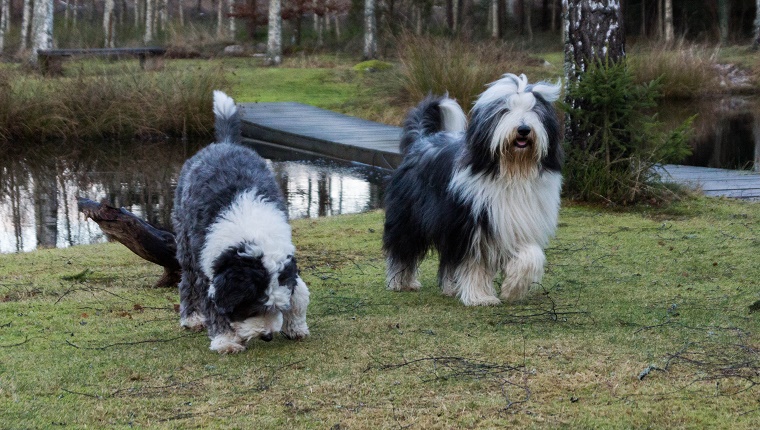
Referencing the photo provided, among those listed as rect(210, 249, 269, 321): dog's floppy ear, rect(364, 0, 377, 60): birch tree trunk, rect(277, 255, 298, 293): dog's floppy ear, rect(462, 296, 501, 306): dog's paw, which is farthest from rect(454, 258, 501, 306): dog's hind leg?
rect(364, 0, 377, 60): birch tree trunk

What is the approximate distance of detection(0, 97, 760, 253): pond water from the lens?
37.4 ft

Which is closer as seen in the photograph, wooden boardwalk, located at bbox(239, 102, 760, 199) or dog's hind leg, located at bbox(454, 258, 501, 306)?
dog's hind leg, located at bbox(454, 258, 501, 306)

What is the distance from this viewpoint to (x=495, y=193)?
6059mm

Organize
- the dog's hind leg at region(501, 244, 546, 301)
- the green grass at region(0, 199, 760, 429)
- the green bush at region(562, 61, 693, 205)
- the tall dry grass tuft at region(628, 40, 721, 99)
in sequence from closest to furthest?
the green grass at region(0, 199, 760, 429) < the dog's hind leg at region(501, 244, 546, 301) < the green bush at region(562, 61, 693, 205) < the tall dry grass tuft at region(628, 40, 721, 99)

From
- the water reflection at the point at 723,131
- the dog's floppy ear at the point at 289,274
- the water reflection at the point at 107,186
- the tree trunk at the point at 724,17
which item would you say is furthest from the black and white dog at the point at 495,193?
the tree trunk at the point at 724,17

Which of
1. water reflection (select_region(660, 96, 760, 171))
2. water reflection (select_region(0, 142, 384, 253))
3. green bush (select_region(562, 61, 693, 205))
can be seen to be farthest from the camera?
water reflection (select_region(660, 96, 760, 171))

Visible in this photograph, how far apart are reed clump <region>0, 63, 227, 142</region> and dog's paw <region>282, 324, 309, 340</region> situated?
13.3 m

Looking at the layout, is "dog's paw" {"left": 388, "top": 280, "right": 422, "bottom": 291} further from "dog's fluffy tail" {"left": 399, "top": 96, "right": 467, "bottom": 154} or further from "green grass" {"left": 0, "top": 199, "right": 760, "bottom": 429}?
"dog's fluffy tail" {"left": 399, "top": 96, "right": 467, "bottom": 154}

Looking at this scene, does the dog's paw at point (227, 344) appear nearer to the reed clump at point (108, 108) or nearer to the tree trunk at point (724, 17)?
the reed clump at point (108, 108)

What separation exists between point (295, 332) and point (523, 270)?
1.57 metres

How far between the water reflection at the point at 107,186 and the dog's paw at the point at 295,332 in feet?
18.2

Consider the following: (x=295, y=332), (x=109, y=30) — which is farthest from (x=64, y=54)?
(x=295, y=332)

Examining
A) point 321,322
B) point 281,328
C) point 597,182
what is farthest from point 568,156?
point 281,328

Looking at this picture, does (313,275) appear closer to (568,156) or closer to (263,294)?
(263,294)
